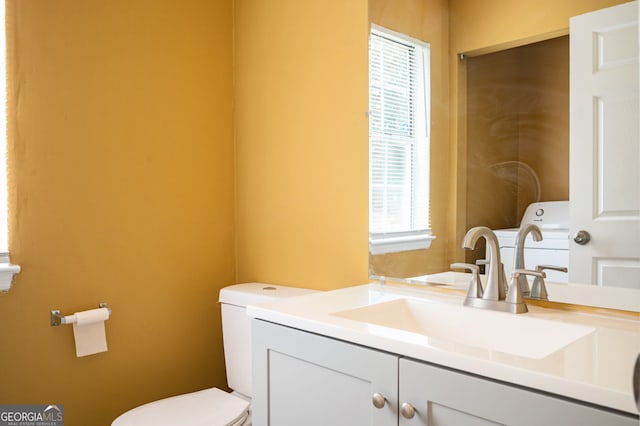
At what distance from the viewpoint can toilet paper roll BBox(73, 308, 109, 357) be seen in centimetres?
167

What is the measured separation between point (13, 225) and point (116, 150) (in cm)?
42

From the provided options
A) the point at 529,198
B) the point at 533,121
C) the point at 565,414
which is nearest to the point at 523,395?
the point at 565,414

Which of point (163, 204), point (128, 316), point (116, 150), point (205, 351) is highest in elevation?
point (116, 150)

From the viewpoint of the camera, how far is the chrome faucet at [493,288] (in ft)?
3.87

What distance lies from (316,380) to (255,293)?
0.75m

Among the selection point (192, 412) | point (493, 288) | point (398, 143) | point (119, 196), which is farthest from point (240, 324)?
point (493, 288)

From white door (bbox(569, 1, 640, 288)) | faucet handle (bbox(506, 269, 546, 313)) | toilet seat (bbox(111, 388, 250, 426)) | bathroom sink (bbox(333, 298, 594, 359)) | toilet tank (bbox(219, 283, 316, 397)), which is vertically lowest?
toilet seat (bbox(111, 388, 250, 426))

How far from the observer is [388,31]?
1563 millimetres

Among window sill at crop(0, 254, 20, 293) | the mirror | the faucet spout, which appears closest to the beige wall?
the mirror

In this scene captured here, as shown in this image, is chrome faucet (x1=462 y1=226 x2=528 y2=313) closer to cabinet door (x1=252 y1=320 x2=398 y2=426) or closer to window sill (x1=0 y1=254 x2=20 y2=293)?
cabinet door (x1=252 y1=320 x2=398 y2=426)

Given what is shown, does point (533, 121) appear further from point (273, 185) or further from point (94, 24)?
point (94, 24)

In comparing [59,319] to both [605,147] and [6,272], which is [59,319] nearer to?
[6,272]

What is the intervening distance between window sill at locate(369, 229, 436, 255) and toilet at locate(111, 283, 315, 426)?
34 cm

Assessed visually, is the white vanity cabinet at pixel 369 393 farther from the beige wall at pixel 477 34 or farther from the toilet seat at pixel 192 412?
the beige wall at pixel 477 34
